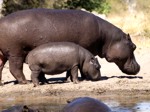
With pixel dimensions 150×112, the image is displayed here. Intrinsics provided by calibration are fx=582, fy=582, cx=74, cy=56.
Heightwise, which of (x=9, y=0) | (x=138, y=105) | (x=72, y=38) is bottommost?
(x=138, y=105)

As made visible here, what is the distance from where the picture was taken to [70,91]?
11211mm

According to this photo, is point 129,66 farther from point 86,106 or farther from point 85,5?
point 85,5

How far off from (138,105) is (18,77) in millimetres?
3278

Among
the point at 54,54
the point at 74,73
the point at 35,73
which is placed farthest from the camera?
the point at 74,73

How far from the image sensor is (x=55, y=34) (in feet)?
40.0

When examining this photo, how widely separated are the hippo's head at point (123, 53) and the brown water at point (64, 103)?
2179mm

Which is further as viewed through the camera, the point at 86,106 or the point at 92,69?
the point at 92,69

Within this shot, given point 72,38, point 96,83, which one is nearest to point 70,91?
point 96,83

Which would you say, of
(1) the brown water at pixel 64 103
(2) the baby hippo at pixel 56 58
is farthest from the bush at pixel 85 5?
(1) the brown water at pixel 64 103

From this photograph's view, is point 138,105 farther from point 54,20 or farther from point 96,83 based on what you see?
point 54,20

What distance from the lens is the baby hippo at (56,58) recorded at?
11.6m

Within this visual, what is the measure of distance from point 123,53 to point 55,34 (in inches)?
66.4

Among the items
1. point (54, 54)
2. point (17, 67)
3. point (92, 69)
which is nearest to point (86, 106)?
point (54, 54)

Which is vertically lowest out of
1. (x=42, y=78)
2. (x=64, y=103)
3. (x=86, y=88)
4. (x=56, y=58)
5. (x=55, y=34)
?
(x=64, y=103)
